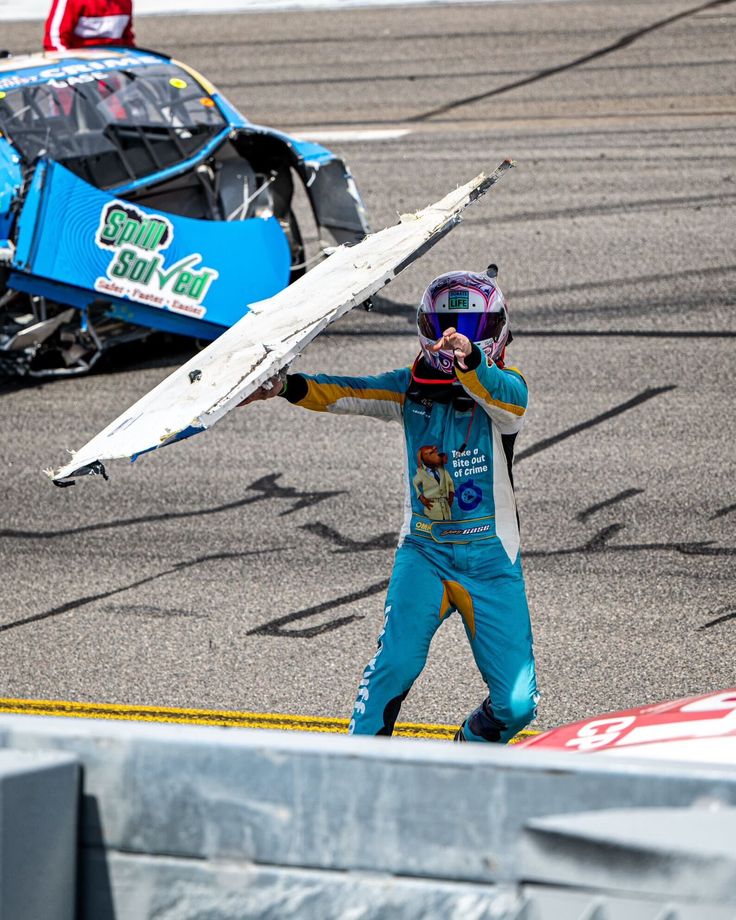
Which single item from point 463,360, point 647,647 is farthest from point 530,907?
point 647,647

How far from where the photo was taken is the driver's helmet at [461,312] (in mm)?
5102

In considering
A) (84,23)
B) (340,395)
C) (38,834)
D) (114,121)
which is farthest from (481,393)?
(84,23)

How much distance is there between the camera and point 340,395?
17.6ft

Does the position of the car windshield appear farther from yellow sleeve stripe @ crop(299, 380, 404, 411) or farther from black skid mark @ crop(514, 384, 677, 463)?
yellow sleeve stripe @ crop(299, 380, 404, 411)

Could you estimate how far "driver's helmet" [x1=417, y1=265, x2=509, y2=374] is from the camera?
5.10 m

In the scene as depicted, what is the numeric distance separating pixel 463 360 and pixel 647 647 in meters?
2.17

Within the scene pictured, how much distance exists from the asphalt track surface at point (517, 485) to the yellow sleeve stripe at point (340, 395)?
56.3 inches

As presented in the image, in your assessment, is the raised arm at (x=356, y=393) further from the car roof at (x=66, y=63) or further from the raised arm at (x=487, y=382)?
the car roof at (x=66, y=63)

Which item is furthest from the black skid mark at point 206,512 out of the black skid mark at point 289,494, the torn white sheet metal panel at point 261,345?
the torn white sheet metal panel at point 261,345

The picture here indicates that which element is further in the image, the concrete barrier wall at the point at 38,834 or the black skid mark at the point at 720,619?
the black skid mark at the point at 720,619

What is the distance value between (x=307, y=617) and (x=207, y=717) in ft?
3.46

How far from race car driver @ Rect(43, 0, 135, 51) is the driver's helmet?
26.6ft

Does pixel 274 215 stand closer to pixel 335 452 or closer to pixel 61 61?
pixel 61 61

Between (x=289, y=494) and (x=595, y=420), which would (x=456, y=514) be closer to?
(x=289, y=494)
